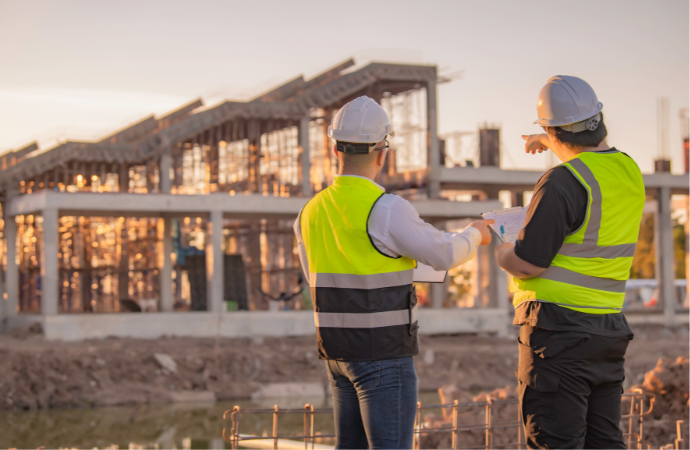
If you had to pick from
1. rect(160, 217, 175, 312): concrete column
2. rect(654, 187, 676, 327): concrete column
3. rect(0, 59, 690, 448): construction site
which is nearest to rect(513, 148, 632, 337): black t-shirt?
rect(0, 59, 690, 448): construction site

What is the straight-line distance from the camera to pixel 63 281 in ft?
116

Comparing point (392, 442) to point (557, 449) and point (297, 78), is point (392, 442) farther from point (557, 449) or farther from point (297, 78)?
point (297, 78)

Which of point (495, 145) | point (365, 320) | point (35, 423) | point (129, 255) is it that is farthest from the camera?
point (129, 255)

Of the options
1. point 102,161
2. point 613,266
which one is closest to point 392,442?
point 613,266

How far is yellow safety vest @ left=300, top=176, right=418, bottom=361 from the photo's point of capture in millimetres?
2701

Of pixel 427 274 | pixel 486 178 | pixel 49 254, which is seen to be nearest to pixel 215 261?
pixel 49 254


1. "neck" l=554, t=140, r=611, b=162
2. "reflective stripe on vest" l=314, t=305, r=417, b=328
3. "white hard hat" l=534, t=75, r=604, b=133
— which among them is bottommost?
"reflective stripe on vest" l=314, t=305, r=417, b=328

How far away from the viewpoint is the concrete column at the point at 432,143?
33219 mm

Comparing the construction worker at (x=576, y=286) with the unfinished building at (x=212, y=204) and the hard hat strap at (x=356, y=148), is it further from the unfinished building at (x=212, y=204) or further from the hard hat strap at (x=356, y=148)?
the unfinished building at (x=212, y=204)

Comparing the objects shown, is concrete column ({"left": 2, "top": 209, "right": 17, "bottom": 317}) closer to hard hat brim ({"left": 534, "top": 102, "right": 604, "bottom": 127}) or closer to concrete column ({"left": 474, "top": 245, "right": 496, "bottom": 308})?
concrete column ({"left": 474, "top": 245, "right": 496, "bottom": 308})

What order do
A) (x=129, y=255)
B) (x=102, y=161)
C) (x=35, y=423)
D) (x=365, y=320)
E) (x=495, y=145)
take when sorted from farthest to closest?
(x=129, y=255)
(x=495, y=145)
(x=102, y=161)
(x=35, y=423)
(x=365, y=320)

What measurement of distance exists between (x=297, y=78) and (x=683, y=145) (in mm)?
20568

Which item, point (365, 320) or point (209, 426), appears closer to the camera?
point (365, 320)

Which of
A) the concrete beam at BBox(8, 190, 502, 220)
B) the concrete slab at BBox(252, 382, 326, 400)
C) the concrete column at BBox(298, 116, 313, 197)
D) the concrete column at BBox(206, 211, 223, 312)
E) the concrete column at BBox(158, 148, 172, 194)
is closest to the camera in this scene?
the concrete slab at BBox(252, 382, 326, 400)
